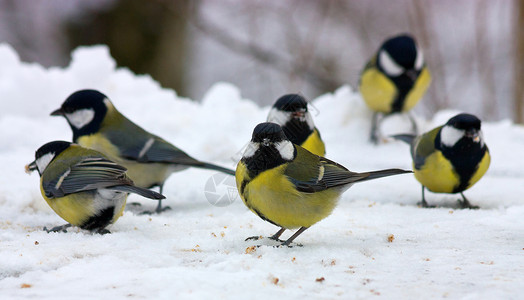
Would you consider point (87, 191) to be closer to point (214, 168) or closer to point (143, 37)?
point (214, 168)

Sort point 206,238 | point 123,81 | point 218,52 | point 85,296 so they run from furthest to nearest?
point 218,52
point 123,81
point 206,238
point 85,296

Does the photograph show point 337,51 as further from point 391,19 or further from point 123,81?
point 123,81

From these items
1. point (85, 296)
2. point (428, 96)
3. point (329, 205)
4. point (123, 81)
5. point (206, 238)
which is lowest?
point (85, 296)

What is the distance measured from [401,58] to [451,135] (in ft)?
5.98

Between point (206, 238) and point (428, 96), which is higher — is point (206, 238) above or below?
below

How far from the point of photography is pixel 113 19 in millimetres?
9477

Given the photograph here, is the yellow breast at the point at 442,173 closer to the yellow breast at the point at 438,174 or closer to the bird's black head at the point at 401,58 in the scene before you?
the yellow breast at the point at 438,174

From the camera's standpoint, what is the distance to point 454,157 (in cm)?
397

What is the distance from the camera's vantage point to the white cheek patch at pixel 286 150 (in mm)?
2984

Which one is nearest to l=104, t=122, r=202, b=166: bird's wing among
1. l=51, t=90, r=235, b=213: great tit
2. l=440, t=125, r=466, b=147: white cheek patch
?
l=51, t=90, r=235, b=213: great tit

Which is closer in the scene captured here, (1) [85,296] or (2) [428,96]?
(1) [85,296]

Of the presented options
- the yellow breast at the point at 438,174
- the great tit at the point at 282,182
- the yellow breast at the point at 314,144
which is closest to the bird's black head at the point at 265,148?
the great tit at the point at 282,182

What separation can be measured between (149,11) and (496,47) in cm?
556

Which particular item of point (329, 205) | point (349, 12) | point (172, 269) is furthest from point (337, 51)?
point (172, 269)
